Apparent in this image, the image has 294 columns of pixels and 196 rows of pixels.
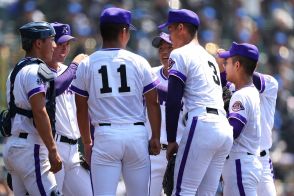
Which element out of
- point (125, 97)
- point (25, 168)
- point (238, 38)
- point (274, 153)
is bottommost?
point (274, 153)

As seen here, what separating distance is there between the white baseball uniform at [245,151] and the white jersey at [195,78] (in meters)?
0.39

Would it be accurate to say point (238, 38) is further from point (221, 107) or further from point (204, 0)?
point (221, 107)

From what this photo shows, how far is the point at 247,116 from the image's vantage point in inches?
331

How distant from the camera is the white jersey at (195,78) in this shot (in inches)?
313

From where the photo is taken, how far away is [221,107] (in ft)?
26.5

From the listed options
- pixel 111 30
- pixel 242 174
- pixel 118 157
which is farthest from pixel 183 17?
pixel 242 174

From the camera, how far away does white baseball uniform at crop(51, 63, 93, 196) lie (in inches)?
347

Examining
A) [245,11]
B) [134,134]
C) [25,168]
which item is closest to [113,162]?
[134,134]

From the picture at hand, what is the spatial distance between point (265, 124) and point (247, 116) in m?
0.95

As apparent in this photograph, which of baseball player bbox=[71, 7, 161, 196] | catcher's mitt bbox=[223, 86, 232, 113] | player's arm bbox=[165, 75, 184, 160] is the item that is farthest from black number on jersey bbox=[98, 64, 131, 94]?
catcher's mitt bbox=[223, 86, 232, 113]

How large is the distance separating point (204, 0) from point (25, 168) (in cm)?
1047

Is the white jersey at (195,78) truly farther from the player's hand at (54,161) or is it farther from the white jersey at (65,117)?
the white jersey at (65,117)

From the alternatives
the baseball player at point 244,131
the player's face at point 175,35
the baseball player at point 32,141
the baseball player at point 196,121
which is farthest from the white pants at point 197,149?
the baseball player at point 32,141

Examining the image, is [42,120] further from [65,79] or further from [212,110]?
[212,110]
